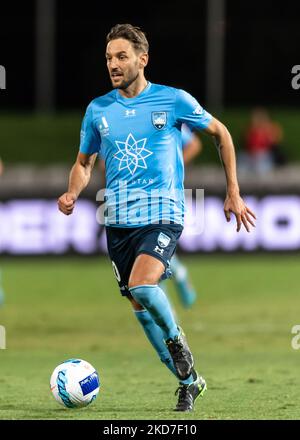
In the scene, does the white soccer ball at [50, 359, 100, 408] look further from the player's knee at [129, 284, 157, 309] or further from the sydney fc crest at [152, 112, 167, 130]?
the sydney fc crest at [152, 112, 167, 130]

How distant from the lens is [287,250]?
1884 centimetres

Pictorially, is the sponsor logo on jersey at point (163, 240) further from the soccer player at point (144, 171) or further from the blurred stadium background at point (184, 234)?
the blurred stadium background at point (184, 234)

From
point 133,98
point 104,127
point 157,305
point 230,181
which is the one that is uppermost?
point 133,98

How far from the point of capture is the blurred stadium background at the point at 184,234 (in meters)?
10.5

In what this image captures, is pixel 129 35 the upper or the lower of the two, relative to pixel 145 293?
upper

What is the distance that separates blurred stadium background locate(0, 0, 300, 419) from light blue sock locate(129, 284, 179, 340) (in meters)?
0.55

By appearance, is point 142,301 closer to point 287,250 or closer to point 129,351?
point 129,351

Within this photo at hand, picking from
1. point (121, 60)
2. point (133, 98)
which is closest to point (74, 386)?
point (133, 98)

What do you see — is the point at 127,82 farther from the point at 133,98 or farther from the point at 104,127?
the point at 104,127

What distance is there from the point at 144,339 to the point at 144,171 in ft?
14.8

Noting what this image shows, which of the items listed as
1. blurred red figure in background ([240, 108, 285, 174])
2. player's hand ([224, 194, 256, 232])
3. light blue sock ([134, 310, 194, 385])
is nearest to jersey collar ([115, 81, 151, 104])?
player's hand ([224, 194, 256, 232])

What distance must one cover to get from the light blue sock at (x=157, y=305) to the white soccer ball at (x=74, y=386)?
591 mm

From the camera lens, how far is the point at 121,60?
26.2ft

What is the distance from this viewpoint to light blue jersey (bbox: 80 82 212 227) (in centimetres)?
805
